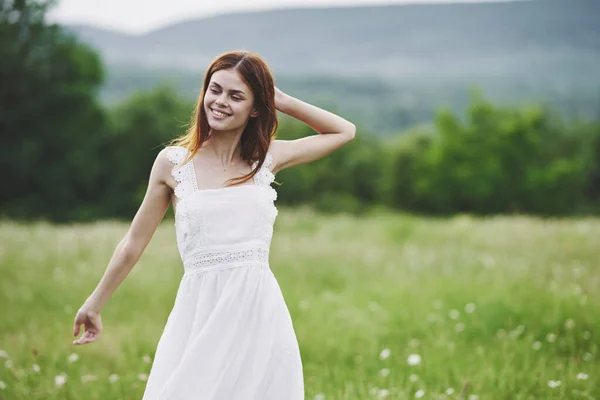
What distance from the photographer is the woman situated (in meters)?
2.88

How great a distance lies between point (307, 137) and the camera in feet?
11.0

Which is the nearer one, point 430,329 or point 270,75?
point 270,75

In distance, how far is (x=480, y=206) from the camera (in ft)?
186

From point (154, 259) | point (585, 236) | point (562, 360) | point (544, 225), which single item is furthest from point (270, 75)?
point (544, 225)

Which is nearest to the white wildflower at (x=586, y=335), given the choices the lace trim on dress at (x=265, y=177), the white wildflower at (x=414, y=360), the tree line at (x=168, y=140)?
the white wildflower at (x=414, y=360)

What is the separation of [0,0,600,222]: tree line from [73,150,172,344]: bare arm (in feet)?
92.7

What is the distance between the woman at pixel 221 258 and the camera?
9.43 feet

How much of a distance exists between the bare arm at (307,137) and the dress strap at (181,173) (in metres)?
0.48

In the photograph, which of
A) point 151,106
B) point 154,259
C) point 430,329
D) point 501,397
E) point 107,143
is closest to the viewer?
point 501,397

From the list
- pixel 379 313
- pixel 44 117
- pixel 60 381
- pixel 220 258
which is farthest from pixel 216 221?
pixel 44 117

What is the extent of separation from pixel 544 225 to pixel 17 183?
1472 inches

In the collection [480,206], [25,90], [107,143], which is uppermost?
[25,90]

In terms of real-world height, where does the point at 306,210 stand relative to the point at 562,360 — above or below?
below

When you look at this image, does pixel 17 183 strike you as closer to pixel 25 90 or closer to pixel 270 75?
pixel 25 90
